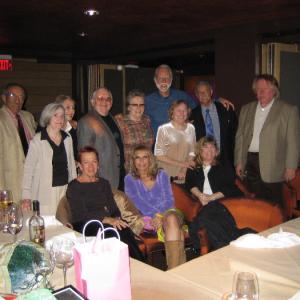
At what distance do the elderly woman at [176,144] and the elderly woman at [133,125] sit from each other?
15 cm

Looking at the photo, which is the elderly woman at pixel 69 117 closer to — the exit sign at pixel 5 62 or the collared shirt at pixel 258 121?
the collared shirt at pixel 258 121

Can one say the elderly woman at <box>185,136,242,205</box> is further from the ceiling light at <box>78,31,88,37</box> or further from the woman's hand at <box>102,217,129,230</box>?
the ceiling light at <box>78,31,88,37</box>

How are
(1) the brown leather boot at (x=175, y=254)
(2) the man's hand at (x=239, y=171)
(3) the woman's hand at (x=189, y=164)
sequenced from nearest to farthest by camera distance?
(1) the brown leather boot at (x=175, y=254) → (3) the woman's hand at (x=189, y=164) → (2) the man's hand at (x=239, y=171)

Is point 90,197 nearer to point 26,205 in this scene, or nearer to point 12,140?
point 26,205

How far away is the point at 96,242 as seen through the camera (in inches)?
53.6

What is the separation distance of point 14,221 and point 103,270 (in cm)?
90

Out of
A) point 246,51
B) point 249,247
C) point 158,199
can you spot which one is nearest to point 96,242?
point 249,247

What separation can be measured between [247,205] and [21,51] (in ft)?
22.9

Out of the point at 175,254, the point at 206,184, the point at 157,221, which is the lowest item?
the point at 175,254

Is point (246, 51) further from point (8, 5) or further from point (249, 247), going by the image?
point (249, 247)

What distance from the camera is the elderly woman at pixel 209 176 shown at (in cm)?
354

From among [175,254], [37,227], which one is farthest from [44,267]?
[175,254]

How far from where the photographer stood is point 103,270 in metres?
1.33

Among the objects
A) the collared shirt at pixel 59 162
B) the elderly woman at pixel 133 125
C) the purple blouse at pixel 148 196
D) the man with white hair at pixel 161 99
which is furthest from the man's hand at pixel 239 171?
the collared shirt at pixel 59 162
